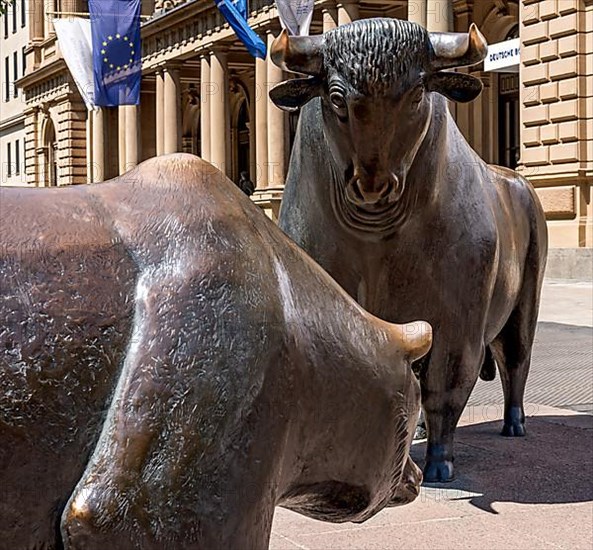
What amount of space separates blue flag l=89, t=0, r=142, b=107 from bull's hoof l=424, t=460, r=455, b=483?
23.7 metres

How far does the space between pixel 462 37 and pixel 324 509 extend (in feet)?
9.17

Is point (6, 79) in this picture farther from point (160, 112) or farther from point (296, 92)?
point (296, 92)

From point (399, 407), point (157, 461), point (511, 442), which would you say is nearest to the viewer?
point (157, 461)

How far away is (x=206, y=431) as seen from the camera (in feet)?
5.10

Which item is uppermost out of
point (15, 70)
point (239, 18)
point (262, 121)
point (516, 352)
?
point (15, 70)

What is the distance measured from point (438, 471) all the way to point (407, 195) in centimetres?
150

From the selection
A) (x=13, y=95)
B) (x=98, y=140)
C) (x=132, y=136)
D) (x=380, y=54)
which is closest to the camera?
(x=380, y=54)

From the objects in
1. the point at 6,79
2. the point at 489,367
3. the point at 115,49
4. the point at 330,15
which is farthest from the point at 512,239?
the point at 6,79

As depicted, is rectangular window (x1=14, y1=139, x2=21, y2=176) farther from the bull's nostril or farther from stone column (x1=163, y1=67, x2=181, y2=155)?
the bull's nostril

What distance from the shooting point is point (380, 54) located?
4.14m

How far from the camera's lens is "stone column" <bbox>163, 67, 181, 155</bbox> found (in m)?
43.1

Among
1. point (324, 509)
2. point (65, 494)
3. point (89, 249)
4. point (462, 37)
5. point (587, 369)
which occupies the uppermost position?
point (462, 37)

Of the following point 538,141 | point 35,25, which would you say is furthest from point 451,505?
point 35,25

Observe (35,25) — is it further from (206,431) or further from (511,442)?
(206,431)
